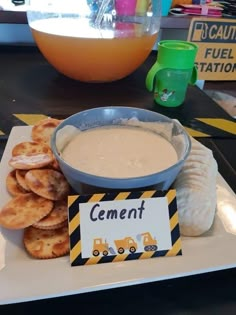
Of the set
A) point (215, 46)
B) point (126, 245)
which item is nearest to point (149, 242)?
point (126, 245)

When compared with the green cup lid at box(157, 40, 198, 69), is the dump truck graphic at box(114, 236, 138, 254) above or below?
below

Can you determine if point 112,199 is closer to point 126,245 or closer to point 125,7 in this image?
point 126,245

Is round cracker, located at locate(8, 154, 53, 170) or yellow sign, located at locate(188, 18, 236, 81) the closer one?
round cracker, located at locate(8, 154, 53, 170)

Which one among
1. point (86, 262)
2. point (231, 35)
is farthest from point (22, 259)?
point (231, 35)

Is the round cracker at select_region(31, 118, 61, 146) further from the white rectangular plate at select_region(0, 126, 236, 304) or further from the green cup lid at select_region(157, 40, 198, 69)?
the green cup lid at select_region(157, 40, 198, 69)

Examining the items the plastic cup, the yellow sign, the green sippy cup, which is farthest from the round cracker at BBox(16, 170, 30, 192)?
the yellow sign

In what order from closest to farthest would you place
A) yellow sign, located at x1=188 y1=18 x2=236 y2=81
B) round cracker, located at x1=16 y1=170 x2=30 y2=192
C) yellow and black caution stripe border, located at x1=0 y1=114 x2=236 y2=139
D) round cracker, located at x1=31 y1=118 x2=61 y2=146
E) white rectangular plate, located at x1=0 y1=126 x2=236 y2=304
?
white rectangular plate, located at x1=0 y1=126 x2=236 y2=304 < round cracker, located at x1=16 y1=170 x2=30 y2=192 < round cracker, located at x1=31 y1=118 x2=61 y2=146 < yellow and black caution stripe border, located at x1=0 y1=114 x2=236 y2=139 < yellow sign, located at x1=188 y1=18 x2=236 y2=81
